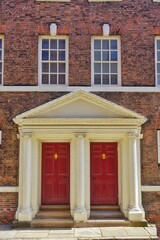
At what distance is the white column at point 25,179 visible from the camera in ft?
31.0

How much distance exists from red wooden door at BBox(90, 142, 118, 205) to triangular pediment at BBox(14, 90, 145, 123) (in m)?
1.12

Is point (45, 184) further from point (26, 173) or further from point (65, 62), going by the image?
point (65, 62)

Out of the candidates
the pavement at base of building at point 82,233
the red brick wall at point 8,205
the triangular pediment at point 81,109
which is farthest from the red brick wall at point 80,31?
the pavement at base of building at point 82,233

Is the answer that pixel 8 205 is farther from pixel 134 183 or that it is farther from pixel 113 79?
pixel 113 79

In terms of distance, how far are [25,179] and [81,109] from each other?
2817mm

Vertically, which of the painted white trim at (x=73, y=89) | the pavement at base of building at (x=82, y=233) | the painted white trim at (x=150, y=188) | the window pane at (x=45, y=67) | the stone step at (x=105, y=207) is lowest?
the pavement at base of building at (x=82, y=233)

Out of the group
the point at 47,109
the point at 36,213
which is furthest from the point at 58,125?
the point at 36,213

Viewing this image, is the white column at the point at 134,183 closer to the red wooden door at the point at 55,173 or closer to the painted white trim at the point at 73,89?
the painted white trim at the point at 73,89

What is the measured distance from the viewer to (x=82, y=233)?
8797 mm

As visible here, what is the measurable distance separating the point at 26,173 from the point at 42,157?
0.96 m

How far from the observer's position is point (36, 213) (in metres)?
9.81

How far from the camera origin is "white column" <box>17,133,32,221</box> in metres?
9.44

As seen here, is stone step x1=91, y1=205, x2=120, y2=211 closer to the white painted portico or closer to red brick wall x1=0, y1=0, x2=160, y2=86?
the white painted portico

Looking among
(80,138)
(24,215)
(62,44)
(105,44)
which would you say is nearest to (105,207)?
(80,138)
